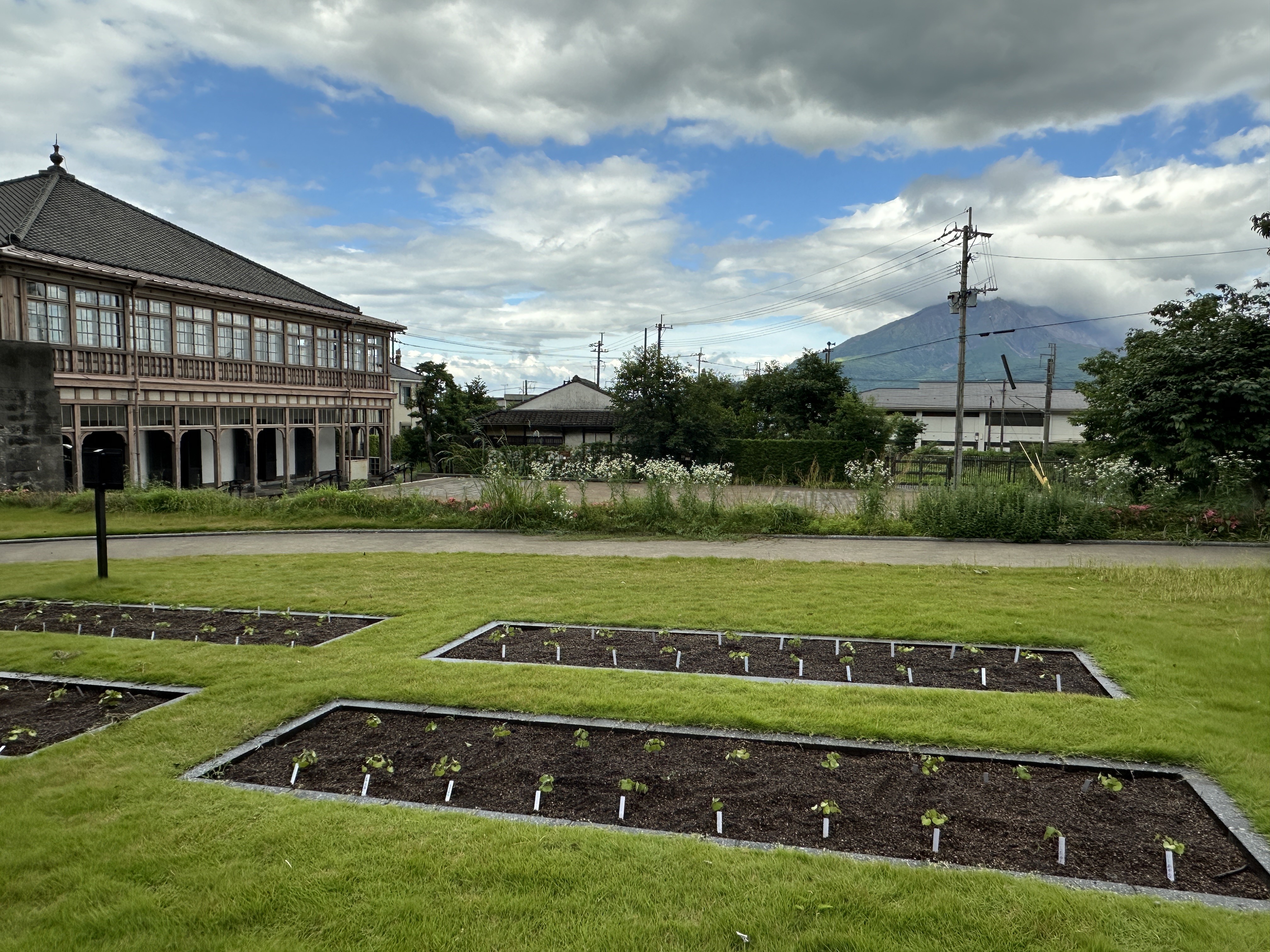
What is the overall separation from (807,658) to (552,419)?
135 ft

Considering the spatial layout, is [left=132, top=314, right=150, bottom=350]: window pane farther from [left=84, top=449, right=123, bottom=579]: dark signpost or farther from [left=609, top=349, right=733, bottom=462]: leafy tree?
[left=609, top=349, right=733, bottom=462]: leafy tree

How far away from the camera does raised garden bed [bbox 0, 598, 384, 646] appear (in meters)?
7.50

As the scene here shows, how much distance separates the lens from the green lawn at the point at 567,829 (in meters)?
2.98

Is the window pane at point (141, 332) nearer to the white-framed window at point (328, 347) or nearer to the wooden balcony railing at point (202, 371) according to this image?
the wooden balcony railing at point (202, 371)

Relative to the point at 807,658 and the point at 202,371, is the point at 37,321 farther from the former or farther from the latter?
the point at 807,658

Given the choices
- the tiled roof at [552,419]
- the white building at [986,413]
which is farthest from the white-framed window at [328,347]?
the white building at [986,413]

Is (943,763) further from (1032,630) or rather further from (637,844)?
(1032,630)

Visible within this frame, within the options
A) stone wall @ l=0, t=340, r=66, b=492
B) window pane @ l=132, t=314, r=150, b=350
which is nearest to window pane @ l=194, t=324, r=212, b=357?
window pane @ l=132, t=314, r=150, b=350

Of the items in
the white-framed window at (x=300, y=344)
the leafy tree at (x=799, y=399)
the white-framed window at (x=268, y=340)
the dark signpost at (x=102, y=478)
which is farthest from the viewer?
the leafy tree at (x=799, y=399)

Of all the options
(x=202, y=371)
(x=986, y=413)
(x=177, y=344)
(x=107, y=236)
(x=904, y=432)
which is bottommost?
(x=904, y=432)

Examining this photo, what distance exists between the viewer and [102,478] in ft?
32.0

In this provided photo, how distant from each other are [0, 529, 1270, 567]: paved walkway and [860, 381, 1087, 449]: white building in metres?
48.5

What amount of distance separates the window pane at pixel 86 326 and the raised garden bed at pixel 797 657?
1873 centimetres

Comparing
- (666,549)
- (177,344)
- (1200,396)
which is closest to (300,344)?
(177,344)
